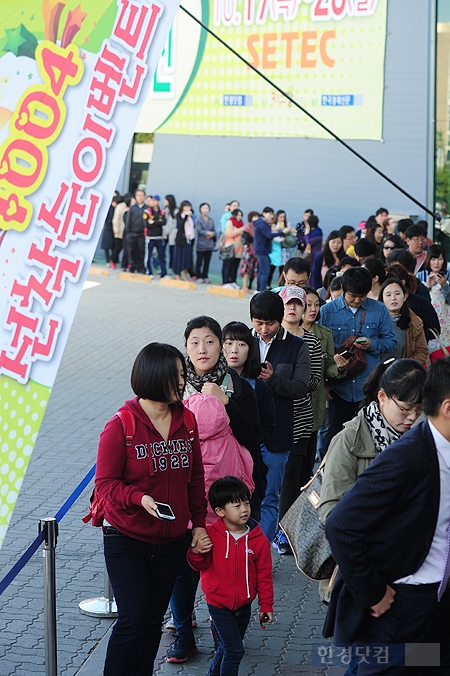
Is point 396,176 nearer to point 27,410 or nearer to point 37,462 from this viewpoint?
point 37,462

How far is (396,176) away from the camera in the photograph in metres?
19.6

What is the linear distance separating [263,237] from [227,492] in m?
15.1

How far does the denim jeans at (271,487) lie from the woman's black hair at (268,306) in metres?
0.88

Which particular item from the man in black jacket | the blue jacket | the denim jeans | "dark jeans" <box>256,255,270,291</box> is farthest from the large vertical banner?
the man in black jacket

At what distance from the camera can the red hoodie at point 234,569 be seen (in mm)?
4426

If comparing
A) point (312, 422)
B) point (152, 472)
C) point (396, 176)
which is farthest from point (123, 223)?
point (152, 472)

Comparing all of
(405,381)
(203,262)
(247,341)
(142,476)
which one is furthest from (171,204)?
(405,381)

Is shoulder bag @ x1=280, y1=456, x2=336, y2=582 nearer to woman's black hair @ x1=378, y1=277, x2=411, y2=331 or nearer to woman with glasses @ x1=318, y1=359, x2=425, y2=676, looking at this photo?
woman with glasses @ x1=318, y1=359, x2=425, y2=676

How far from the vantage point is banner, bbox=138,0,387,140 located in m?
15.7

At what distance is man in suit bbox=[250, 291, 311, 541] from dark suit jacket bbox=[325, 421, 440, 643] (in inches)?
112

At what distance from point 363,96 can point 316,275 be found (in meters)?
4.51

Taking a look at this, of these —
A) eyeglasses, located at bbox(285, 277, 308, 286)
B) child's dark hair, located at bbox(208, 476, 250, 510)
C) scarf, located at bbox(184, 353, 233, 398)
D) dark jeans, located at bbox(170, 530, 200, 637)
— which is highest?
eyeglasses, located at bbox(285, 277, 308, 286)

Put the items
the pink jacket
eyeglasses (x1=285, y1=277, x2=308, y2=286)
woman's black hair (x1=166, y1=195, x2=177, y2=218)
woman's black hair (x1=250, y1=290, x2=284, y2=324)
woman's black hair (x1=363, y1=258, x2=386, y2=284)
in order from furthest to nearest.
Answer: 1. woman's black hair (x1=166, y1=195, x2=177, y2=218)
2. woman's black hair (x1=363, y1=258, x2=386, y2=284)
3. eyeglasses (x1=285, y1=277, x2=308, y2=286)
4. woman's black hair (x1=250, y1=290, x2=284, y2=324)
5. the pink jacket

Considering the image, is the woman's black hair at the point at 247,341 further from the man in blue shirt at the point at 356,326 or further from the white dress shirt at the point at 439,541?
the white dress shirt at the point at 439,541
